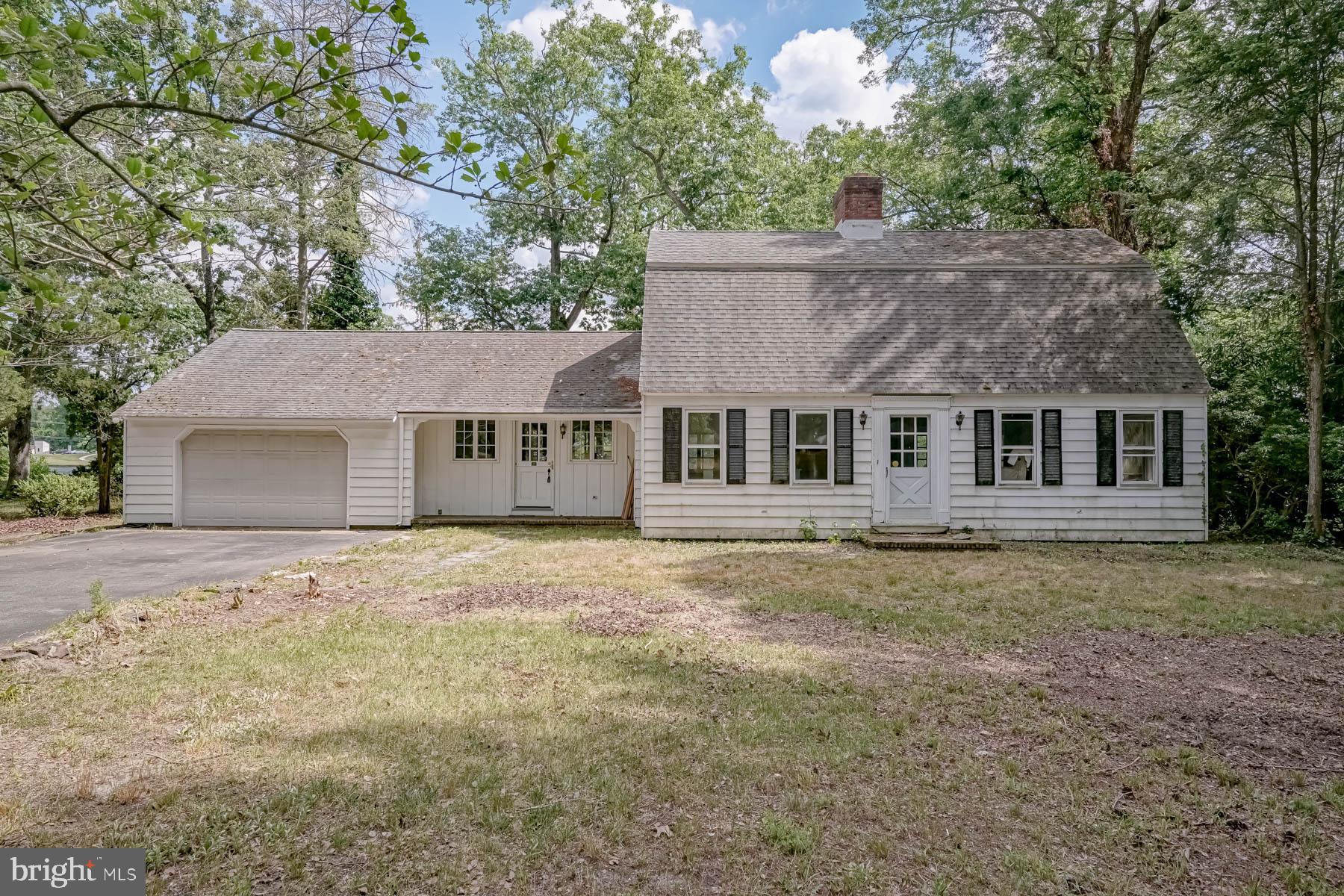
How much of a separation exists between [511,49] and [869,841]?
28.2 metres

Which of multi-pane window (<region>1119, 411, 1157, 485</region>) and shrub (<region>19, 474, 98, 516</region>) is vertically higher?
multi-pane window (<region>1119, 411, 1157, 485</region>)

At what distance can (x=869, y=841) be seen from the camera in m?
3.09

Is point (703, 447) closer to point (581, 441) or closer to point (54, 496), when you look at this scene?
point (581, 441)

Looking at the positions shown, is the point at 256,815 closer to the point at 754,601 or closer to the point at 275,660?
the point at 275,660

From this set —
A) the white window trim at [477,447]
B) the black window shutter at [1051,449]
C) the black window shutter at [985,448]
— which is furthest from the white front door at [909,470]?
the white window trim at [477,447]

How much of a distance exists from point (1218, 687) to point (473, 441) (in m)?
13.8

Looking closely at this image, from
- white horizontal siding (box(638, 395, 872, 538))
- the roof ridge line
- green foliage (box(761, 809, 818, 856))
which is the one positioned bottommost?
green foliage (box(761, 809, 818, 856))

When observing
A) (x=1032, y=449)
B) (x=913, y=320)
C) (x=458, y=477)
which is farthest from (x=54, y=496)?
(x=1032, y=449)

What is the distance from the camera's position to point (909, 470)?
12.8 meters

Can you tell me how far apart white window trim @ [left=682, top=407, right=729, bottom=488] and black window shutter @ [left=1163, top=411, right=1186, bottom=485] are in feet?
25.1

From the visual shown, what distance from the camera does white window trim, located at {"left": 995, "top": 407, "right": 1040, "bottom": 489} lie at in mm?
12633

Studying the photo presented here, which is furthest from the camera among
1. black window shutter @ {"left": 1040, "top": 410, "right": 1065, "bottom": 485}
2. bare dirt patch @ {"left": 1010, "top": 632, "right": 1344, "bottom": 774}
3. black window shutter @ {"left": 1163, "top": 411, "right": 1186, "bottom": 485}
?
black window shutter @ {"left": 1040, "top": 410, "right": 1065, "bottom": 485}

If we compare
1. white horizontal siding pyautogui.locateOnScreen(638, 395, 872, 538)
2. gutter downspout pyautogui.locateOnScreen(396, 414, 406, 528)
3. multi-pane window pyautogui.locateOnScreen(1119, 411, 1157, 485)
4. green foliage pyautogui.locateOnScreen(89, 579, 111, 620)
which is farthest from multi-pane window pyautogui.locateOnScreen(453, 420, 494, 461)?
multi-pane window pyautogui.locateOnScreen(1119, 411, 1157, 485)

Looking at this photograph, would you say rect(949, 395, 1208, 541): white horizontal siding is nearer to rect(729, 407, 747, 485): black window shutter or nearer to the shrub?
rect(729, 407, 747, 485): black window shutter
